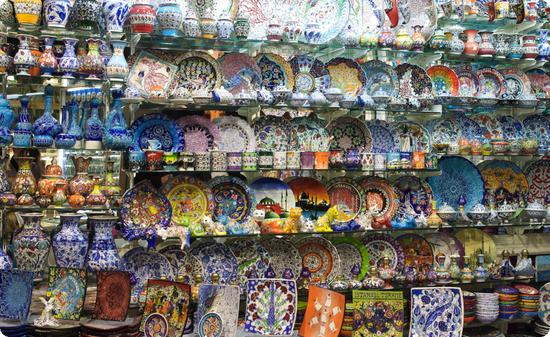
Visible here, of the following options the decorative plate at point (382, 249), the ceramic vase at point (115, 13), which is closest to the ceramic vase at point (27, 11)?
the ceramic vase at point (115, 13)

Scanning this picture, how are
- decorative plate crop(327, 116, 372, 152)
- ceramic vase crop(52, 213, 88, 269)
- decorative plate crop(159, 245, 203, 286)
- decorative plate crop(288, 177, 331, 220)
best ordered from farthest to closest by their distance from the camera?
1. decorative plate crop(327, 116, 372, 152)
2. decorative plate crop(288, 177, 331, 220)
3. decorative plate crop(159, 245, 203, 286)
4. ceramic vase crop(52, 213, 88, 269)

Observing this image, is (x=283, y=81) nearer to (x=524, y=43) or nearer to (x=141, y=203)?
(x=141, y=203)

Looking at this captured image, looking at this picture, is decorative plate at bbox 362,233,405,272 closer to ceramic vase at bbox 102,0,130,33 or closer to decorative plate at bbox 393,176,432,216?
decorative plate at bbox 393,176,432,216

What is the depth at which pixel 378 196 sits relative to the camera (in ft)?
16.4

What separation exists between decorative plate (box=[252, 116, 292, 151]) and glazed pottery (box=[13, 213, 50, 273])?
137 cm

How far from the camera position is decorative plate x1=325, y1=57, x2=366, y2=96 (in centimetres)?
489

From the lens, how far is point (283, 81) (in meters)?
4.70

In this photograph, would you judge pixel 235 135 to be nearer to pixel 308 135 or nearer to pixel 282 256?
pixel 308 135

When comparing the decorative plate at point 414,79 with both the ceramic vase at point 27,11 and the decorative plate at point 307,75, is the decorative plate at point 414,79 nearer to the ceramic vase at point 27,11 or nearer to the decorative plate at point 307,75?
the decorative plate at point 307,75

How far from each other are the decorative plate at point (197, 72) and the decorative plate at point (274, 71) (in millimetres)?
302

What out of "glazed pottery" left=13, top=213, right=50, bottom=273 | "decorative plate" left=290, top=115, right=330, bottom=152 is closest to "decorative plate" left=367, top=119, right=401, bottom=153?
"decorative plate" left=290, top=115, right=330, bottom=152

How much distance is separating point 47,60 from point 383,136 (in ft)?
7.09

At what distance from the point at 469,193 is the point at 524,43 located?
3.49 ft

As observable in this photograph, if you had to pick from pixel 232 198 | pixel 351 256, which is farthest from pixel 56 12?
pixel 351 256
